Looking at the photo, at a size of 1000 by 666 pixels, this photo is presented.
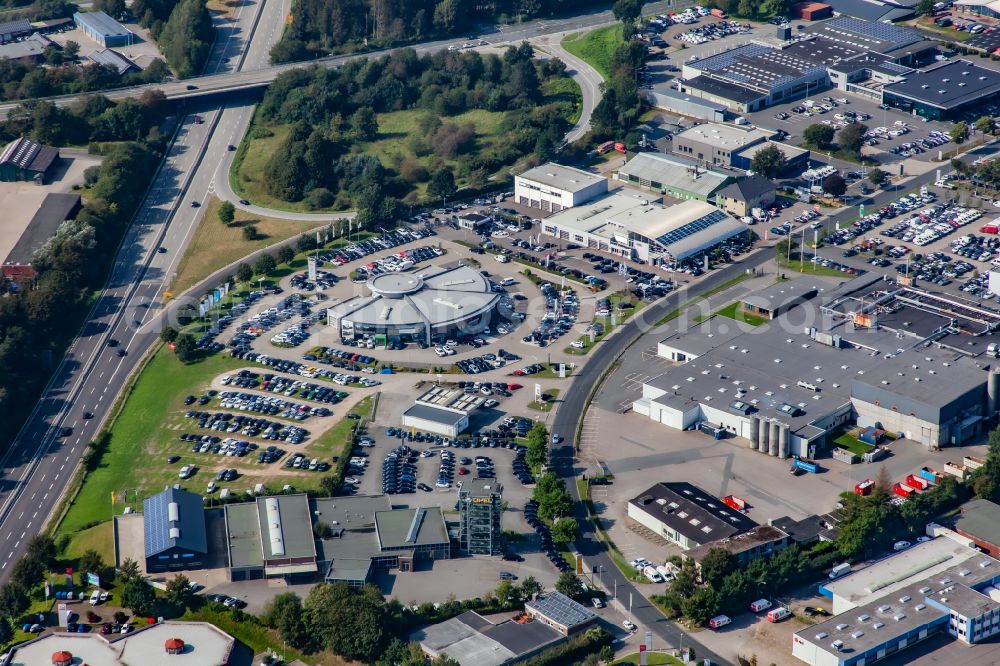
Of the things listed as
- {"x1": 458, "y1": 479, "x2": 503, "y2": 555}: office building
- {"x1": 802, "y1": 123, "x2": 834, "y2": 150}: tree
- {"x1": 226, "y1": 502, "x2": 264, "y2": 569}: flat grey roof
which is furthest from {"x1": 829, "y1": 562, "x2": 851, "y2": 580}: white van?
{"x1": 802, "y1": 123, "x2": 834, "y2": 150}: tree

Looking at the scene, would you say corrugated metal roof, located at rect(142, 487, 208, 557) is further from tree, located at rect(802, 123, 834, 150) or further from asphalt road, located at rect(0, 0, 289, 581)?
tree, located at rect(802, 123, 834, 150)

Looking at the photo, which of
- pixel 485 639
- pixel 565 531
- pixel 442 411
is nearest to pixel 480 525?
pixel 565 531

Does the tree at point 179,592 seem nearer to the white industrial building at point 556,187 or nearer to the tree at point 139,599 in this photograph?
the tree at point 139,599

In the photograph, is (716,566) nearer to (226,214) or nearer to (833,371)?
(833,371)

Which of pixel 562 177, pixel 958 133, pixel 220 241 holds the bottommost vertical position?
pixel 220 241

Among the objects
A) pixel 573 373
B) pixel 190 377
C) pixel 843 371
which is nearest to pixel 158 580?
pixel 190 377

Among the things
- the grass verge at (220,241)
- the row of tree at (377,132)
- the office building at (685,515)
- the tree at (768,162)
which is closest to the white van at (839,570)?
the office building at (685,515)
